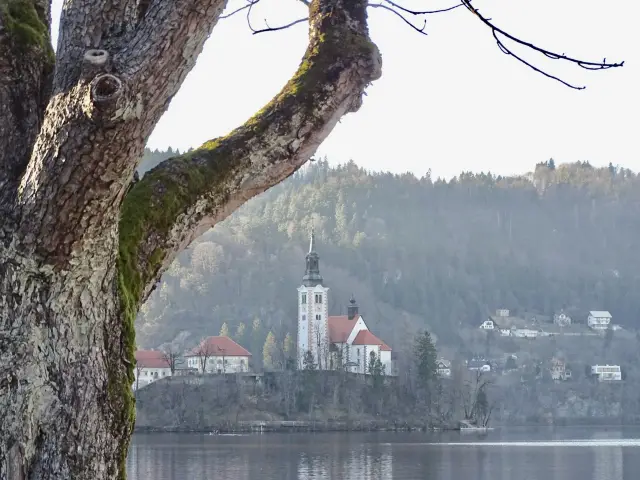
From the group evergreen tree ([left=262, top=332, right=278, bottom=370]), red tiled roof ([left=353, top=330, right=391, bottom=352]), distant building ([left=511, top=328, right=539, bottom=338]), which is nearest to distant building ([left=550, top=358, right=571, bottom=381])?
distant building ([left=511, top=328, right=539, bottom=338])

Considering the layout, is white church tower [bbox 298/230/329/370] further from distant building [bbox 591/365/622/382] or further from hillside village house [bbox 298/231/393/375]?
distant building [bbox 591/365/622/382]

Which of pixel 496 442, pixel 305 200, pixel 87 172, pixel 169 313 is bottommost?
pixel 496 442

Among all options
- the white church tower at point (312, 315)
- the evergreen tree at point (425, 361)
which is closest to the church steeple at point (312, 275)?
the white church tower at point (312, 315)

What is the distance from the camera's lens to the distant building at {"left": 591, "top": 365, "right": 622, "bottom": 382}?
137875 mm

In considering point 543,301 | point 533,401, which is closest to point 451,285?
point 543,301

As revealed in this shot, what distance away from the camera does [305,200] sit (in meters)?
177

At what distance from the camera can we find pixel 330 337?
341 feet

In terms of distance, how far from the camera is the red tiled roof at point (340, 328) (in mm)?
103000

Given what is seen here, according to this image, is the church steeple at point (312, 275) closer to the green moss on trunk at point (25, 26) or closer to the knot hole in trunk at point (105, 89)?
the green moss on trunk at point (25, 26)

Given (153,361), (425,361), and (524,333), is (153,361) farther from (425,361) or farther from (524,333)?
(524,333)

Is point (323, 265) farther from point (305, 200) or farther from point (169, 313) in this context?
point (169, 313)

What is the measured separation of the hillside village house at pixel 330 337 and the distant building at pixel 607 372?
45361 millimetres

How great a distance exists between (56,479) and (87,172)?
839 millimetres

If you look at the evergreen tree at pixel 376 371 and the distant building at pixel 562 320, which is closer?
the evergreen tree at pixel 376 371
